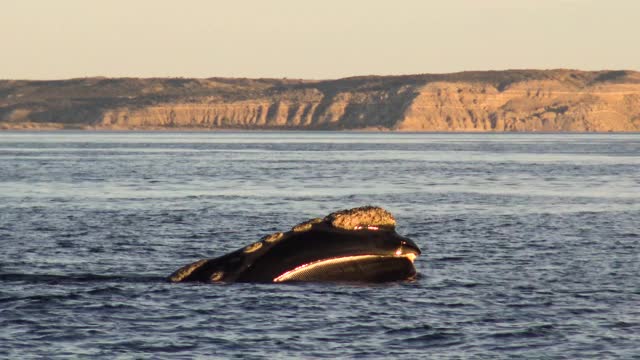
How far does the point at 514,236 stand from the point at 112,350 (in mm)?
22007

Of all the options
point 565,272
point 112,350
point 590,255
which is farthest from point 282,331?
point 590,255

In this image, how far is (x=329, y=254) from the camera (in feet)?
86.5

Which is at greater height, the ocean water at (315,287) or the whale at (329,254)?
the whale at (329,254)

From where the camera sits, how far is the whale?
86.4 feet

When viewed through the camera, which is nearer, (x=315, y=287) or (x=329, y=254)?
(x=329, y=254)

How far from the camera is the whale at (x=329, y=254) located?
26.3m

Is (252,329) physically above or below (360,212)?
below

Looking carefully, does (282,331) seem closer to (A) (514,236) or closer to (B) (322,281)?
(B) (322,281)

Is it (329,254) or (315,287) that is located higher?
(329,254)

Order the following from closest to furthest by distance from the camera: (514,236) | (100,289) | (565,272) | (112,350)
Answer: (112,350) → (100,289) → (565,272) → (514,236)

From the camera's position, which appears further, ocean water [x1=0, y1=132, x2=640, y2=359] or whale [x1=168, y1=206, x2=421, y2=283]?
whale [x1=168, y1=206, x2=421, y2=283]

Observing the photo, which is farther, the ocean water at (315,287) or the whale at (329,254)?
the whale at (329,254)

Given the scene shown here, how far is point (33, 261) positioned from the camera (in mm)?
33750

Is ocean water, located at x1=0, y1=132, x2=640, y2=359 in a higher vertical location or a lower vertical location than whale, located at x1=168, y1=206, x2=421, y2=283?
lower
